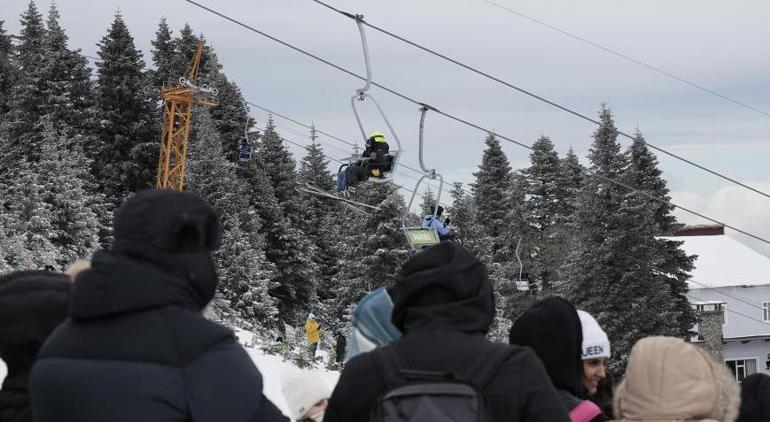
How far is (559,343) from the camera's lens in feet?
13.8

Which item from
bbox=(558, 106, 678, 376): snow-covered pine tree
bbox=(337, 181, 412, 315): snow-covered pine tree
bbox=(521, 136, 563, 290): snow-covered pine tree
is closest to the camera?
bbox=(558, 106, 678, 376): snow-covered pine tree

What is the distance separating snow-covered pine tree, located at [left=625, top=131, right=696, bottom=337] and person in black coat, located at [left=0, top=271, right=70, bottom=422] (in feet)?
154

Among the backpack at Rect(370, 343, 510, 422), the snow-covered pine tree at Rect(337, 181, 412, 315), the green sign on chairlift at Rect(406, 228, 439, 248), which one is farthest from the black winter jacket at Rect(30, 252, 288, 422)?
the snow-covered pine tree at Rect(337, 181, 412, 315)

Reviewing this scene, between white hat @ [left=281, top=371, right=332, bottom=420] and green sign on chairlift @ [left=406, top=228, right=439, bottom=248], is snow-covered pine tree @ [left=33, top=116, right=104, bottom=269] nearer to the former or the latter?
green sign on chairlift @ [left=406, top=228, right=439, bottom=248]

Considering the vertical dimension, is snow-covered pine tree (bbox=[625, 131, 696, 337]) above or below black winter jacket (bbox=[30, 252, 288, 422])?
above

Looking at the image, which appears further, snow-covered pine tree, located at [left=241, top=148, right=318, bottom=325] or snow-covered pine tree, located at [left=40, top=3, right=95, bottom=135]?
snow-covered pine tree, located at [left=40, top=3, right=95, bottom=135]

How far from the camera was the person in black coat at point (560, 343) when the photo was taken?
4.18 meters

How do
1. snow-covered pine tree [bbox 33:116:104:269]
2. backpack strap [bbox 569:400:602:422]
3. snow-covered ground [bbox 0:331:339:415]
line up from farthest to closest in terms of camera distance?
snow-covered pine tree [bbox 33:116:104:269] < snow-covered ground [bbox 0:331:339:415] < backpack strap [bbox 569:400:602:422]

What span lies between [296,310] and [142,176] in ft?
39.8

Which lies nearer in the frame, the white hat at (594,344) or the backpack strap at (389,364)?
the backpack strap at (389,364)

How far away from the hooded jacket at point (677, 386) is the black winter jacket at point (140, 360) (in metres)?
1.32

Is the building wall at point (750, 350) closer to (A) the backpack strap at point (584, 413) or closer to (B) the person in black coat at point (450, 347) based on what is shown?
(A) the backpack strap at point (584, 413)

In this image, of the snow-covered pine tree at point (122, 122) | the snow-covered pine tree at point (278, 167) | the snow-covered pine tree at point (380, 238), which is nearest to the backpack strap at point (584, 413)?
the snow-covered pine tree at point (380, 238)

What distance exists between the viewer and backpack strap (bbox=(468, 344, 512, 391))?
126 inches
